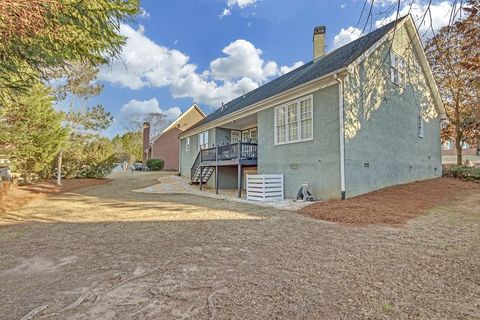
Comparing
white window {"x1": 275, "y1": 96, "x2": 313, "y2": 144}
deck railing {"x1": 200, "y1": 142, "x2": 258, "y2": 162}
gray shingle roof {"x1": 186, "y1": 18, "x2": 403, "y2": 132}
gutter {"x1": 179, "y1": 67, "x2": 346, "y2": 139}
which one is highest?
gray shingle roof {"x1": 186, "y1": 18, "x2": 403, "y2": 132}

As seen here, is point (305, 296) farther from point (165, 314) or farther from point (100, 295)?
point (100, 295)

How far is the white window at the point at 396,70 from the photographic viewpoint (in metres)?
12.5

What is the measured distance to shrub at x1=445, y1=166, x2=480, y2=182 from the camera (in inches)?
590

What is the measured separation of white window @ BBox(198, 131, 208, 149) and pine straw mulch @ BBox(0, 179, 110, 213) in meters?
8.09

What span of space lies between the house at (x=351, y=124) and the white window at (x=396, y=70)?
1.8 inches

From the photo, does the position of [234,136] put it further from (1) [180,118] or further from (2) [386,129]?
(1) [180,118]

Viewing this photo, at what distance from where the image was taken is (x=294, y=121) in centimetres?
1194

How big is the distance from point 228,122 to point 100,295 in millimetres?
14651

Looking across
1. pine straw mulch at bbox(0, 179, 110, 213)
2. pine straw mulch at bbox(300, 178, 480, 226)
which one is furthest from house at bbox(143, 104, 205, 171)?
pine straw mulch at bbox(300, 178, 480, 226)

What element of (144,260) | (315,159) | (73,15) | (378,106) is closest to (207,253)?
(144,260)

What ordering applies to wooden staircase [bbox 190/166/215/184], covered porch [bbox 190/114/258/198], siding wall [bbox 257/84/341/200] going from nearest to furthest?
siding wall [bbox 257/84/341/200]
covered porch [bbox 190/114/258/198]
wooden staircase [bbox 190/166/215/184]

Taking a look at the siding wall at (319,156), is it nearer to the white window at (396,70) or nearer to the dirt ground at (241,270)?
the dirt ground at (241,270)

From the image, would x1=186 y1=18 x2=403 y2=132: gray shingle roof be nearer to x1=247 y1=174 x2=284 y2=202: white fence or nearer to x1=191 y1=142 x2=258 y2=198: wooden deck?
x1=191 y1=142 x2=258 y2=198: wooden deck

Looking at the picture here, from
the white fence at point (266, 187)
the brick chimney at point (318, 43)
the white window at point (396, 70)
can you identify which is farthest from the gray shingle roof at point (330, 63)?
the white fence at point (266, 187)
